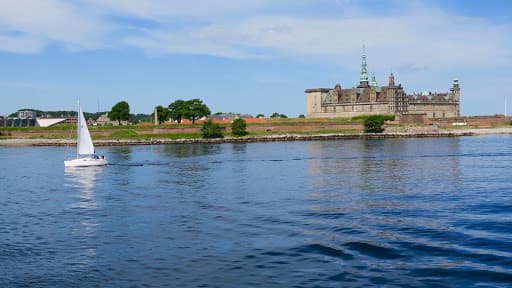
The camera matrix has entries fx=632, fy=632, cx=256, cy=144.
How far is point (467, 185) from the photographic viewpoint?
96.8 ft

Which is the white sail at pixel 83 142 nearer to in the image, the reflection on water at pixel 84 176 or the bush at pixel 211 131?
the reflection on water at pixel 84 176

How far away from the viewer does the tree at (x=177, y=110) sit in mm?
125219

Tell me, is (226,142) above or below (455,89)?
below

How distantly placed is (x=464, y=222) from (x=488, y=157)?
3214cm

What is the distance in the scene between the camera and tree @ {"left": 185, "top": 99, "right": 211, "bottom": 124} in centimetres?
12462

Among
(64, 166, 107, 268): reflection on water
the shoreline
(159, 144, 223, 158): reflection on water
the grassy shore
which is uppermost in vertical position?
the grassy shore

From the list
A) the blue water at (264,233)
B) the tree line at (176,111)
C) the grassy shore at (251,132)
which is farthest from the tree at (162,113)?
the blue water at (264,233)

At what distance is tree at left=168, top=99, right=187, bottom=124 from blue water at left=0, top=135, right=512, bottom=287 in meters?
90.4

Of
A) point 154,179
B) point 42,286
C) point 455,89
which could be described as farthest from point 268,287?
point 455,89

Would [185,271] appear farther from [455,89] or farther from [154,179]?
[455,89]

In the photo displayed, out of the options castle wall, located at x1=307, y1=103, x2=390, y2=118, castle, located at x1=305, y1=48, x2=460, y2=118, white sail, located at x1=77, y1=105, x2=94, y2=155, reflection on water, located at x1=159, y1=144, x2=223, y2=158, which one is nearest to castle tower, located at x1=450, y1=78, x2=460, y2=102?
castle, located at x1=305, y1=48, x2=460, y2=118

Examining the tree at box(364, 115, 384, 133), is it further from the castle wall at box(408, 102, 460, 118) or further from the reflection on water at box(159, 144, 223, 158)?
the reflection on water at box(159, 144, 223, 158)

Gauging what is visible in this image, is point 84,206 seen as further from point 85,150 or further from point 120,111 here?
point 120,111

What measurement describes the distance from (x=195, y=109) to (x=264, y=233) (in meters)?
107
